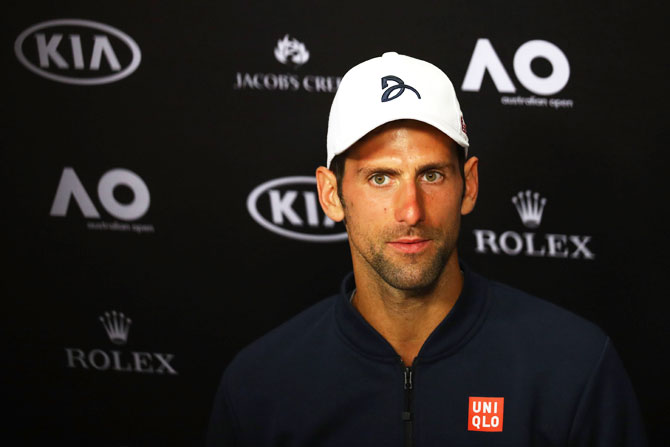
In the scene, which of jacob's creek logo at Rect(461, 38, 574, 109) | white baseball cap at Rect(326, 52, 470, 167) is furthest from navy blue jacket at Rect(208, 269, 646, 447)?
jacob's creek logo at Rect(461, 38, 574, 109)

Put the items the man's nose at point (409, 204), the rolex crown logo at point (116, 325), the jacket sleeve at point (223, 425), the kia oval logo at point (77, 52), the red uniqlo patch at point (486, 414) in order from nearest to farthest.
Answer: the man's nose at point (409, 204), the red uniqlo patch at point (486, 414), the jacket sleeve at point (223, 425), the kia oval logo at point (77, 52), the rolex crown logo at point (116, 325)

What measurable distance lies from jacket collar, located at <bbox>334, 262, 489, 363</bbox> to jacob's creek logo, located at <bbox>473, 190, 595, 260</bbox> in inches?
22.9

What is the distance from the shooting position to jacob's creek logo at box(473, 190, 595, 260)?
2109 millimetres

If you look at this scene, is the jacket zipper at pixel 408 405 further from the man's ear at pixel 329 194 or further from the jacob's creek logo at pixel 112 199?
the jacob's creek logo at pixel 112 199

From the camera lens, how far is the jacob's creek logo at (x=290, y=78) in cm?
210

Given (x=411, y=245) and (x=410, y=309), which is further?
(x=410, y=309)

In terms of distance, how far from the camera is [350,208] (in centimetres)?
149

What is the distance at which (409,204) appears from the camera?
1371 millimetres

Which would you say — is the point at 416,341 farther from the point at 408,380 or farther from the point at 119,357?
the point at 119,357

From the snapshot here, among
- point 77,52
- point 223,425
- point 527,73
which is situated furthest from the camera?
point 77,52

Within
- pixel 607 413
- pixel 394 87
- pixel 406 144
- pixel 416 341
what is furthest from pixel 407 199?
pixel 607 413

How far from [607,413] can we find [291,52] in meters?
1.29

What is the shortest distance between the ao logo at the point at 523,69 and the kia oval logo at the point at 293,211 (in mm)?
558

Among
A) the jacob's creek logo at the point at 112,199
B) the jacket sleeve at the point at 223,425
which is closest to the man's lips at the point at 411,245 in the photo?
the jacket sleeve at the point at 223,425
